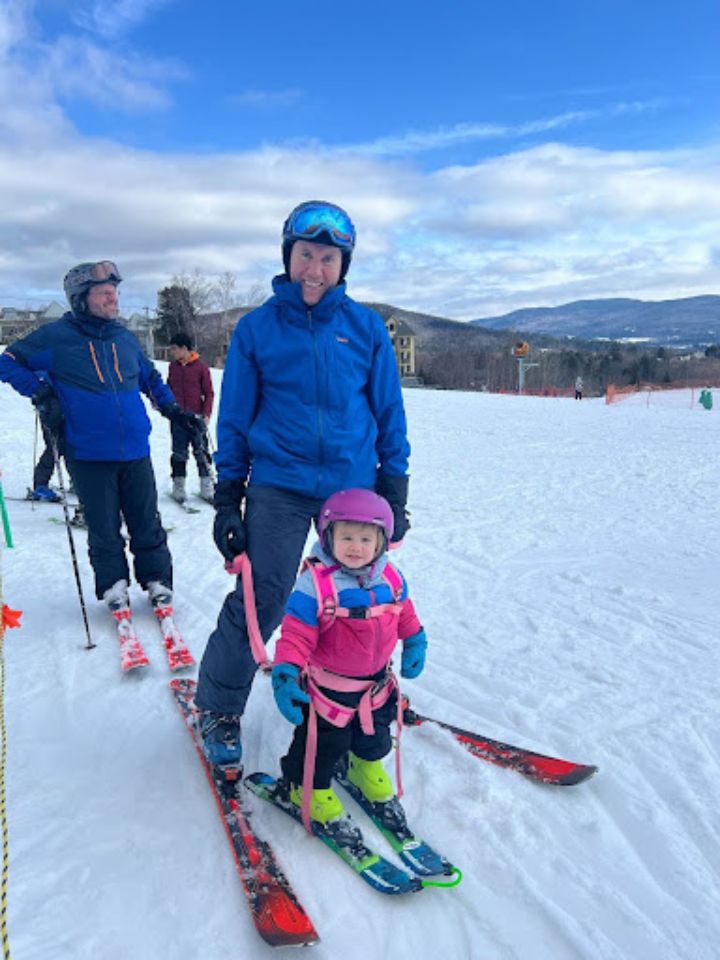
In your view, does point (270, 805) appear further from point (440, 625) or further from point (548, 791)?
point (440, 625)

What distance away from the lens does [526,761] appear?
3.02 meters

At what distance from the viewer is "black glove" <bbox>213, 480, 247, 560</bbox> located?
2889 millimetres

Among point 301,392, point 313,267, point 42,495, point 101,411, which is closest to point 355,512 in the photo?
point 301,392

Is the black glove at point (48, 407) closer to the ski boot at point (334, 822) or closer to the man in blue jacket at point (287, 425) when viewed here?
the man in blue jacket at point (287, 425)

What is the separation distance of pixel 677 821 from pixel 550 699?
1.05 metres

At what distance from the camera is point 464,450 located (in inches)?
624

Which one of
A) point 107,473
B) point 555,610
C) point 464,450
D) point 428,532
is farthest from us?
point 464,450

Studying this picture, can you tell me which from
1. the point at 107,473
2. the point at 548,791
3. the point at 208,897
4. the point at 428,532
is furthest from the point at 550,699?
the point at 428,532

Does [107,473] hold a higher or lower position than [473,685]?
higher

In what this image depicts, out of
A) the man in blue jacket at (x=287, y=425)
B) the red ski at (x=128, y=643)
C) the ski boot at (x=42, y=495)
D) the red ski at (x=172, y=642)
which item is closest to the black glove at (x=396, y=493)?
the man in blue jacket at (x=287, y=425)

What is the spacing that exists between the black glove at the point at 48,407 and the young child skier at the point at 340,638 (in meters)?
2.55

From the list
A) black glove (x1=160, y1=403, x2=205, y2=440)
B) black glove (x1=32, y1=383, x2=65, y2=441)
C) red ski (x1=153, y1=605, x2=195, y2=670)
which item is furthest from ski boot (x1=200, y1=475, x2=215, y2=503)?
black glove (x1=32, y1=383, x2=65, y2=441)

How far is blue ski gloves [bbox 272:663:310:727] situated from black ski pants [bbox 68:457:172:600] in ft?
8.91

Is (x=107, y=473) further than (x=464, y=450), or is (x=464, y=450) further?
(x=464, y=450)
